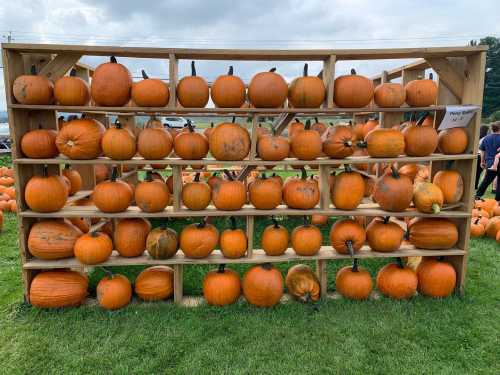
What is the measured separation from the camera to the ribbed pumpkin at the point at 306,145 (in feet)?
12.0

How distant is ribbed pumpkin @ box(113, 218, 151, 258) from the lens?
148 inches

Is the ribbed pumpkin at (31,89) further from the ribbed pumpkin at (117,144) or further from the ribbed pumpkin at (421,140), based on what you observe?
the ribbed pumpkin at (421,140)

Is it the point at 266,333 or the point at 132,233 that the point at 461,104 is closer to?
the point at 266,333

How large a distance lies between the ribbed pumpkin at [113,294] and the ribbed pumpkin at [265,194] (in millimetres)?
1639

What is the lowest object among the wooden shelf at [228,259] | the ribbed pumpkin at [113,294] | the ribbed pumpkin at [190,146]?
the ribbed pumpkin at [113,294]

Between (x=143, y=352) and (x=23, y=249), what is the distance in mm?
1766

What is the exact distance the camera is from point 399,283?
381cm

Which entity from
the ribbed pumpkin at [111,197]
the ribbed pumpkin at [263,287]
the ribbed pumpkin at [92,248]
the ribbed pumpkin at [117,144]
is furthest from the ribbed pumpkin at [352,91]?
the ribbed pumpkin at [92,248]

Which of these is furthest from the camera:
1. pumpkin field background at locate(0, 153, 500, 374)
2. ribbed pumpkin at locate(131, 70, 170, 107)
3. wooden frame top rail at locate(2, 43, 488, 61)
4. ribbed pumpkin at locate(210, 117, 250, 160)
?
ribbed pumpkin at locate(210, 117, 250, 160)

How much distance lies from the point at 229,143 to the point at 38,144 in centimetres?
190

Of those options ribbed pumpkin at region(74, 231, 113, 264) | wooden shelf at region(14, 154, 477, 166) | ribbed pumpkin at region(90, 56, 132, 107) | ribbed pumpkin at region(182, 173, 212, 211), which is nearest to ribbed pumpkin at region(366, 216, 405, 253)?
wooden shelf at region(14, 154, 477, 166)

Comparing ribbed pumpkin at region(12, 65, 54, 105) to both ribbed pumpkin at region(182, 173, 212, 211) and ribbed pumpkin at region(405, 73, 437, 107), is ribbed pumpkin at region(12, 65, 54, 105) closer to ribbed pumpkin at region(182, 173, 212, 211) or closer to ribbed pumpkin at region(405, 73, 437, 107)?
ribbed pumpkin at region(182, 173, 212, 211)

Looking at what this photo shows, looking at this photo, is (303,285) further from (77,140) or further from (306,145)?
(77,140)

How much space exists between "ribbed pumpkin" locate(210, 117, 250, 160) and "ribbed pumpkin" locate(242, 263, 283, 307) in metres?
1.23
